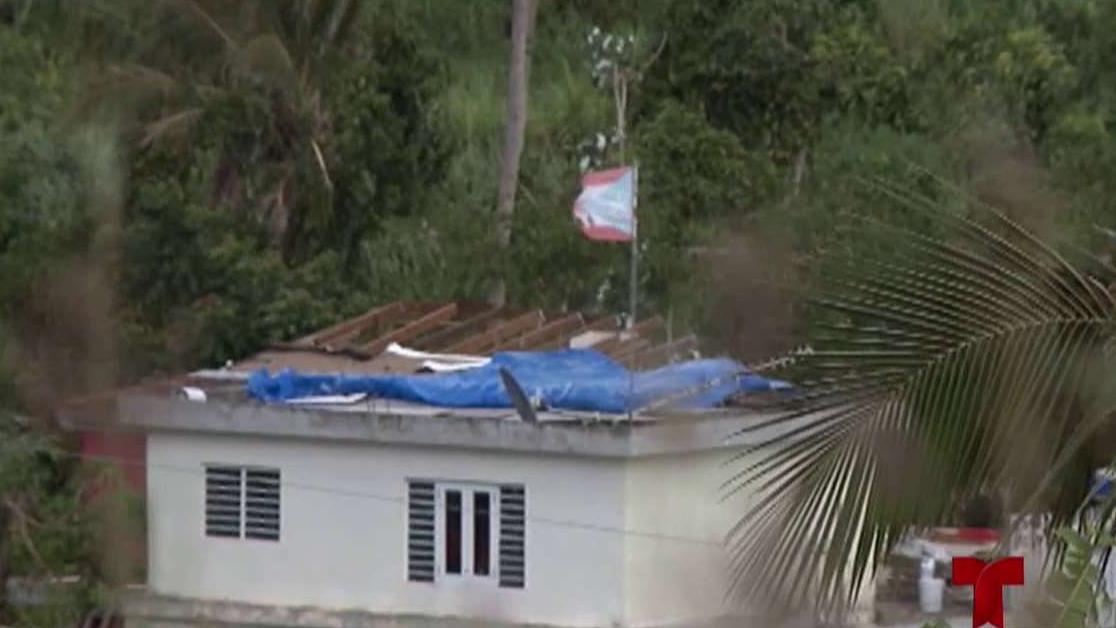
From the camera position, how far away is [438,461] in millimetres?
18953

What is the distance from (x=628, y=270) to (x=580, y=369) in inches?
197

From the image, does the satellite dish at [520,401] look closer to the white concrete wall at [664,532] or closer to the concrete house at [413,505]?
the concrete house at [413,505]

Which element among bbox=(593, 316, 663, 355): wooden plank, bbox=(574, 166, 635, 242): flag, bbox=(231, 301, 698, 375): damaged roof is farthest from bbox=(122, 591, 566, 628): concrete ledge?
bbox=(574, 166, 635, 242): flag

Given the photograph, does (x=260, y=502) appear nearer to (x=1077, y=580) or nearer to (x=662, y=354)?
(x=662, y=354)

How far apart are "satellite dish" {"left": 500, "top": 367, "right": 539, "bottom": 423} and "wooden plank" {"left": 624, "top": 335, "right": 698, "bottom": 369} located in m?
0.82

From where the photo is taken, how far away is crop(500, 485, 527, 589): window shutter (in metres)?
18.5

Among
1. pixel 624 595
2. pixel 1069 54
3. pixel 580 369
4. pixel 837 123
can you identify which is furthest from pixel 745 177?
pixel 624 595

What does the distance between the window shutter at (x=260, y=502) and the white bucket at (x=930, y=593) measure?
195 inches

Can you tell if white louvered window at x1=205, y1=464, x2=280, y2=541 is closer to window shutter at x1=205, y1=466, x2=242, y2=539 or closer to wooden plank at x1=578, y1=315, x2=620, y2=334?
window shutter at x1=205, y1=466, x2=242, y2=539

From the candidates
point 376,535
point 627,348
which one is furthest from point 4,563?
point 627,348

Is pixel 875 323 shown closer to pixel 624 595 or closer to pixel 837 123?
pixel 624 595

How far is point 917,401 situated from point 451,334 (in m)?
15.8

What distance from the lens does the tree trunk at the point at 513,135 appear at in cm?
2444
